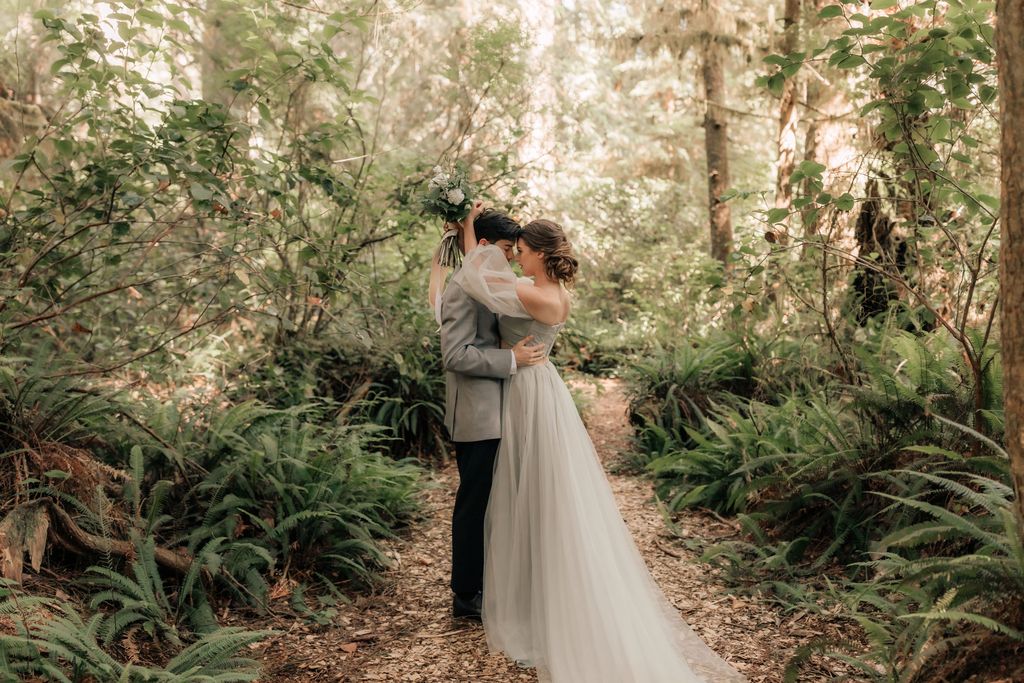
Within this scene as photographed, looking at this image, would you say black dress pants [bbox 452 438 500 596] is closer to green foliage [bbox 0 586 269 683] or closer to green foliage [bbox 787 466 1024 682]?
green foliage [bbox 0 586 269 683]

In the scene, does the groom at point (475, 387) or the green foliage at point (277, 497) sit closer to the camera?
the groom at point (475, 387)

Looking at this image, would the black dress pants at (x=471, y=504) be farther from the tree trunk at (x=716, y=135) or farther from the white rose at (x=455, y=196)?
the tree trunk at (x=716, y=135)

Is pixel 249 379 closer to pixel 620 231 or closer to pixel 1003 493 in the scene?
pixel 1003 493

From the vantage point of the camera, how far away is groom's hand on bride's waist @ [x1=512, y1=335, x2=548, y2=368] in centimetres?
402

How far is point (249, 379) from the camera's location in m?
7.34

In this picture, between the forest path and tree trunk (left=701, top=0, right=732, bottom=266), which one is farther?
tree trunk (left=701, top=0, right=732, bottom=266)

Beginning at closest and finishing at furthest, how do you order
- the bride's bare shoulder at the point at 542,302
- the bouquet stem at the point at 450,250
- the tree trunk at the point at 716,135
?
1. the bride's bare shoulder at the point at 542,302
2. the bouquet stem at the point at 450,250
3. the tree trunk at the point at 716,135

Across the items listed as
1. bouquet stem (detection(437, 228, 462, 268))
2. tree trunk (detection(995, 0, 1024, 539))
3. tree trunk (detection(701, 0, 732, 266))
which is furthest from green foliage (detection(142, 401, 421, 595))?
tree trunk (detection(701, 0, 732, 266))

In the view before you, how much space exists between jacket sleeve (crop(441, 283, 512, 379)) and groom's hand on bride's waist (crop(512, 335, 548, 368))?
0.05m

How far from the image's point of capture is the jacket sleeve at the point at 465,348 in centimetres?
394

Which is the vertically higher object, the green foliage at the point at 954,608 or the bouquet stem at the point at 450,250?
the bouquet stem at the point at 450,250

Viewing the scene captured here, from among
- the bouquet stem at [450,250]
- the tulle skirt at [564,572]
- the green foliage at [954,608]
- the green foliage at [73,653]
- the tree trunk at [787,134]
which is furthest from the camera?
the tree trunk at [787,134]

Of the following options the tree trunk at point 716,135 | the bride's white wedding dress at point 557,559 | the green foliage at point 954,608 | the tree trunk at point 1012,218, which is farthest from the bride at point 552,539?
the tree trunk at point 716,135

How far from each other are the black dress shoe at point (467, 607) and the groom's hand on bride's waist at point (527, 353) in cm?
135
